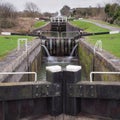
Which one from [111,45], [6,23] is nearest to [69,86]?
[111,45]

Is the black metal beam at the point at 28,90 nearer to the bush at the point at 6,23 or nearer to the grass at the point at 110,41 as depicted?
the grass at the point at 110,41

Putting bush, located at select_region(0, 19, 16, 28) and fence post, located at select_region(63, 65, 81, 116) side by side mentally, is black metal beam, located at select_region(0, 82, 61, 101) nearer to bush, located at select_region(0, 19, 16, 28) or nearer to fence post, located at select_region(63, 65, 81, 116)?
fence post, located at select_region(63, 65, 81, 116)

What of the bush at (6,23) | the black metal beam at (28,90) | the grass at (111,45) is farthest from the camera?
the bush at (6,23)

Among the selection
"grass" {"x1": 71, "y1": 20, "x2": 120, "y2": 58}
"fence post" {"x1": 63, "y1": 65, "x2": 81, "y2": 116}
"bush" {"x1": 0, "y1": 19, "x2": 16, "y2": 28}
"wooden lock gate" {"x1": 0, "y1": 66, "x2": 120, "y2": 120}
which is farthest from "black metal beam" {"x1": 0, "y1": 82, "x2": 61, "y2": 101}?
"bush" {"x1": 0, "y1": 19, "x2": 16, "y2": 28}

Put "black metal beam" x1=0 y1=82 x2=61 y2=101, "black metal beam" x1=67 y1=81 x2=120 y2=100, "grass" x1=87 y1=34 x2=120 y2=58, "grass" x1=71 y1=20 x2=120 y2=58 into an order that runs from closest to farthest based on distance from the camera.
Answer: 1. "black metal beam" x1=0 y1=82 x2=61 y2=101
2. "black metal beam" x1=67 y1=81 x2=120 y2=100
3. "grass" x1=87 y1=34 x2=120 y2=58
4. "grass" x1=71 y1=20 x2=120 y2=58

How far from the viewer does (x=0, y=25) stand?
39406mm

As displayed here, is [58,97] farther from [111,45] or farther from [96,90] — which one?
[111,45]

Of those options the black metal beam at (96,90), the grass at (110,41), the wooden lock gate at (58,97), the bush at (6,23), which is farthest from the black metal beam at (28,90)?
the bush at (6,23)

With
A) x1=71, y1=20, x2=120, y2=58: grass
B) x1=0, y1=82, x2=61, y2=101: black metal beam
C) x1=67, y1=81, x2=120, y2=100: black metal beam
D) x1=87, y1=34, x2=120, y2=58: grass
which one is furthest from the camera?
x1=71, y1=20, x2=120, y2=58: grass

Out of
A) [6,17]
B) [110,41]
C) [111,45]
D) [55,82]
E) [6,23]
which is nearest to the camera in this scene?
[55,82]

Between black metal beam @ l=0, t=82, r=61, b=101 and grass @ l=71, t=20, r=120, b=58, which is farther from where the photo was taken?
grass @ l=71, t=20, r=120, b=58

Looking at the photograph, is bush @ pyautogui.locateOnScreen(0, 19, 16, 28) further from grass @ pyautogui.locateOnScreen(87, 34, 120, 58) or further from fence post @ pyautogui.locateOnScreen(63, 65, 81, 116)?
fence post @ pyautogui.locateOnScreen(63, 65, 81, 116)

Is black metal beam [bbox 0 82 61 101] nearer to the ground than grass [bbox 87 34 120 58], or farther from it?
farther from it

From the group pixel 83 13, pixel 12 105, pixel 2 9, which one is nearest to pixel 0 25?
pixel 2 9
